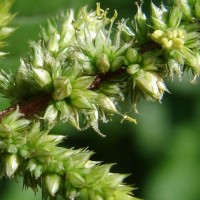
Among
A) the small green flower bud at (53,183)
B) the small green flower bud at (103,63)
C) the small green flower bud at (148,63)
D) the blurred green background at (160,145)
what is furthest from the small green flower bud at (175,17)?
the blurred green background at (160,145)

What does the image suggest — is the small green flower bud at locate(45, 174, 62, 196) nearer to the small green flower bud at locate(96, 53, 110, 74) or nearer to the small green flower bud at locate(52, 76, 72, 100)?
the small green flower bud at locate(52, 76, 72, 100)

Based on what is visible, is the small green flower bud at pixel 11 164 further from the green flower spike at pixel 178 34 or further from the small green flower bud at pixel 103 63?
the green flower spike at pixel 178 34

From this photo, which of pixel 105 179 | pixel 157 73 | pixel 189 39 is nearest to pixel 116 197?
pixel 105 179

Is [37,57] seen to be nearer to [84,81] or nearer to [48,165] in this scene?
[84,81]

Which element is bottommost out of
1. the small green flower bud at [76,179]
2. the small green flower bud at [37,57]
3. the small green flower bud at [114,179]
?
the small green flower bud at [114,179]

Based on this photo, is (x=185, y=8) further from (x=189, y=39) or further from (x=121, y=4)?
(x=121, y=4)

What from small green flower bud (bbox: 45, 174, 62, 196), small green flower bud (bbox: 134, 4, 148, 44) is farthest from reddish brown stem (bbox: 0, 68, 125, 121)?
small green flower bud (bbox: 45, 174, 62, 196)
